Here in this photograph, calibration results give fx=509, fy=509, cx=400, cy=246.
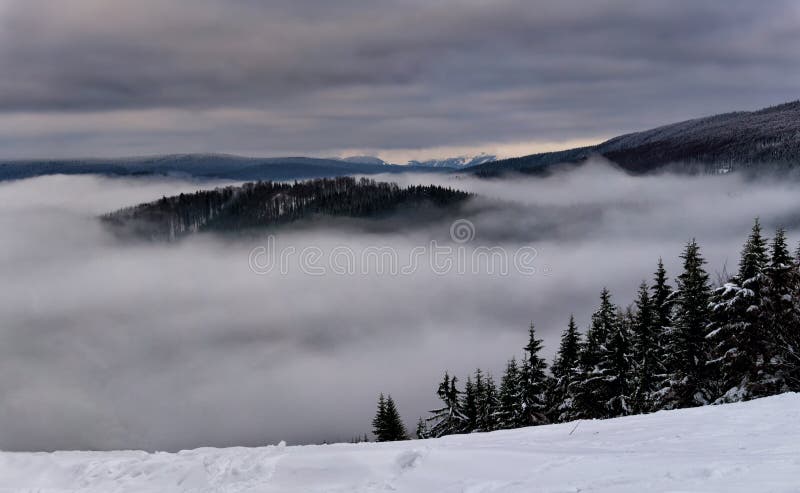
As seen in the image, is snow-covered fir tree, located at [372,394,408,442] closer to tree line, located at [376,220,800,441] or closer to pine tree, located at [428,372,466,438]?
pine tree, located at [428,372,466,438]

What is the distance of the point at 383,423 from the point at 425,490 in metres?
31.2

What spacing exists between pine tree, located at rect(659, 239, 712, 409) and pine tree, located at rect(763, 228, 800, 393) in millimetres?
2954

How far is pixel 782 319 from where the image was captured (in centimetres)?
2238

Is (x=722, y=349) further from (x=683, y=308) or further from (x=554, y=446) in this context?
(x=554, y=446)

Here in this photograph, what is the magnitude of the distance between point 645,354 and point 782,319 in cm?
716

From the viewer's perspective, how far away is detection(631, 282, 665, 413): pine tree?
27.6 metres

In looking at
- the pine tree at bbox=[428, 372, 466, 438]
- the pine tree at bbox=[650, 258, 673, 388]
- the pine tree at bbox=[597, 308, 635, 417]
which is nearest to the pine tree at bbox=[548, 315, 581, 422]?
the pine tree at bbox=[597, 308, 635, 417]

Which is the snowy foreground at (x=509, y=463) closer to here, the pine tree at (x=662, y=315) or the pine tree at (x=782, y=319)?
the pine tree at (x=782, y=319)

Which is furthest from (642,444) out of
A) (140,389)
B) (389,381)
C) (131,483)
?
(140,389)

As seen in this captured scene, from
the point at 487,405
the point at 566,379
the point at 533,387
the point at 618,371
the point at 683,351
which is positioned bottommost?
the point at 487,405

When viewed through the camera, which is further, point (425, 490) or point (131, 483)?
point (131, 483)

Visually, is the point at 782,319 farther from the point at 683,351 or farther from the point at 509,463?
the point at 509,463

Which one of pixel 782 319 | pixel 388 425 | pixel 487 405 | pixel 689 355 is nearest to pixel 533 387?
pixel 487 405

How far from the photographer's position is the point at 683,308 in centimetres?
2656
